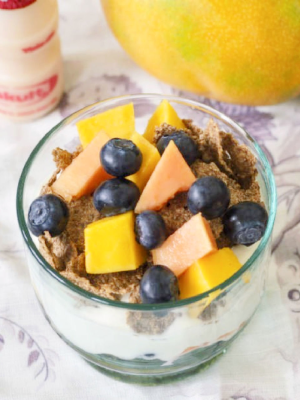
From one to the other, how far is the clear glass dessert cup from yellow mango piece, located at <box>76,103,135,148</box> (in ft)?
0.20

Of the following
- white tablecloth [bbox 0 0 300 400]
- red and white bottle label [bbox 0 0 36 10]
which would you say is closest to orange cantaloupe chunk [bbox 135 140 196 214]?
white tablecloth [bbox 0 0 300 400]

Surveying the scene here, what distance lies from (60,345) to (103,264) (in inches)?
11.3

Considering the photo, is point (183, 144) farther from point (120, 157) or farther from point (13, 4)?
point (13, 4)

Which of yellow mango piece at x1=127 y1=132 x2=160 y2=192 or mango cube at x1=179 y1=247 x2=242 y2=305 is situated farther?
yellow mango piece at x1=127 y1=132 x2=160 y2=192

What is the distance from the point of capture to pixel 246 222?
2.90 ft

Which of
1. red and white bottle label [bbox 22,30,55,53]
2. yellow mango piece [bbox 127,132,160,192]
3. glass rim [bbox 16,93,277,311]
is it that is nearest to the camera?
glass rim [bbox 16,93,277,311]

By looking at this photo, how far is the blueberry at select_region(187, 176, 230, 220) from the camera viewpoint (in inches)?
34.4

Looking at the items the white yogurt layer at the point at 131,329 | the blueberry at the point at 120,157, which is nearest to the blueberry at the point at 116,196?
the blueberry at the point at 120,157

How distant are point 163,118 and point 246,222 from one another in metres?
0.24

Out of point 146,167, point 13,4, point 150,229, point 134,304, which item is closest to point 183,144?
point 146,167

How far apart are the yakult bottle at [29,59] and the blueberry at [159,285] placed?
65cm

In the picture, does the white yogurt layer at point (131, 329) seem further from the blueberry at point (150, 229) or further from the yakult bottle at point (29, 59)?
the yakult bottle at point (29, 59)

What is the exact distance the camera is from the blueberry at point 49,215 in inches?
35.6

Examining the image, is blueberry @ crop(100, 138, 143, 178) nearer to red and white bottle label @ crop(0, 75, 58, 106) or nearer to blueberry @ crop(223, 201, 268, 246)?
blueberry @ crop(223, 201, 268, 246)
